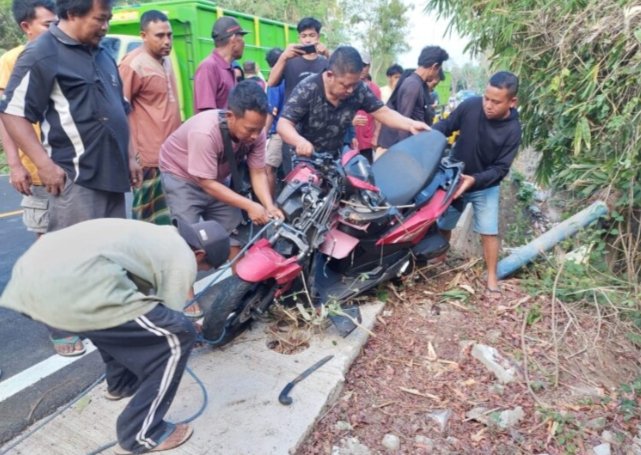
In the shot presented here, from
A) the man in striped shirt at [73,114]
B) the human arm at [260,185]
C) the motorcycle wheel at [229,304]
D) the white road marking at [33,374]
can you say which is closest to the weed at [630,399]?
the motorcycle wheel at [229,304]

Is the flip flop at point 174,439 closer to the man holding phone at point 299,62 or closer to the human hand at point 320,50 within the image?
the man holding phone at point 299,62

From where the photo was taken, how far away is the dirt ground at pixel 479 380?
7.79 feet

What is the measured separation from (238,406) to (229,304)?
1.65 feet

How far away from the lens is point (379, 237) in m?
3.25

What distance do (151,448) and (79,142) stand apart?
1590mm

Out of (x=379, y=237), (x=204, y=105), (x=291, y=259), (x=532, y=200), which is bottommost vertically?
(x=532, y=200)

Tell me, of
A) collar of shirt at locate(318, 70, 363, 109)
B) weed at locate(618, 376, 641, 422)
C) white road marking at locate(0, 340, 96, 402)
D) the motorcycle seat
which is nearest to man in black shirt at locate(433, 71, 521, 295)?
the motorcycle seat

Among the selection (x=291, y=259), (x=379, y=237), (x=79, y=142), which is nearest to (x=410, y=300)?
(x=379, y=237)

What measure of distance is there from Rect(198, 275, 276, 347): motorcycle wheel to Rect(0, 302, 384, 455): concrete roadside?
195 mm

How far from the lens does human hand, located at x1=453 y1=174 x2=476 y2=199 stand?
3535 millimetres

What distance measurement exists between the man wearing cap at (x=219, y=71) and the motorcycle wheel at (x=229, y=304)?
6.55 ft

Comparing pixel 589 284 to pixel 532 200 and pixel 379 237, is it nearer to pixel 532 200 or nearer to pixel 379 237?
pixel 379 237

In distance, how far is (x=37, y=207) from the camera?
2908 mm

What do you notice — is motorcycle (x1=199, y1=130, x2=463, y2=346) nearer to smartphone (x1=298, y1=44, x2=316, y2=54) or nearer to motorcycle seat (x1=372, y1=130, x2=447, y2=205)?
motorcycle seat (x1=372, y1=130, x2=447, y2=205)
